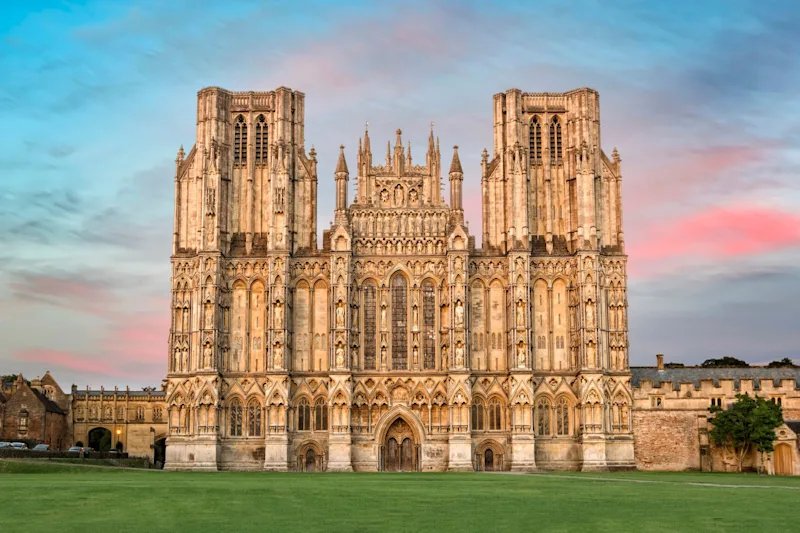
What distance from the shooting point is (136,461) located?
84750 millimetres

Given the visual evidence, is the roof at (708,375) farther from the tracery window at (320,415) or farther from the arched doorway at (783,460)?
the tracery window at (320,415)

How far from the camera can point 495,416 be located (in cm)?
7862

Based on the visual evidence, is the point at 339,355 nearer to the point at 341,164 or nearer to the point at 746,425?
the point at 341,164

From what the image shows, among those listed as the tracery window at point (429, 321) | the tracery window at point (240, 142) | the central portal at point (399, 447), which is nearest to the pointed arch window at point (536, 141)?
the tracery window at point (429, 321)

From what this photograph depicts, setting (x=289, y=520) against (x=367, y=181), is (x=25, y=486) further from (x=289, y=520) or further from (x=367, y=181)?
(x=367, y=181)

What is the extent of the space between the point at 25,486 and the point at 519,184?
163ft

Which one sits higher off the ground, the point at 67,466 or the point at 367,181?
the point at 367,181

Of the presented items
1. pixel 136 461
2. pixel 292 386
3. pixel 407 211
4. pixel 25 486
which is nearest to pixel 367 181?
pixel 407 211

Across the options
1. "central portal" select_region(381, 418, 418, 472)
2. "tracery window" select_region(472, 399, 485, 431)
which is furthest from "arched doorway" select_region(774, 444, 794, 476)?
"central portal" select_region(381, 418, 418, 472)

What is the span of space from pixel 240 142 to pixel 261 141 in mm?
1749

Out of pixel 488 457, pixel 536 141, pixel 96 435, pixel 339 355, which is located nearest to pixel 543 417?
pixel 488 457

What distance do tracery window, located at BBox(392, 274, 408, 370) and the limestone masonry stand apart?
0.11m

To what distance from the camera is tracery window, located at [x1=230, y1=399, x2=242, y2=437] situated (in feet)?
258

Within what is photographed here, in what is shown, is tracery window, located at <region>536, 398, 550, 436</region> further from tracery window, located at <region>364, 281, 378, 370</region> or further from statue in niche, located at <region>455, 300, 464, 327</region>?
tracery window, located at <region>364, 281, 378, 370</region>
